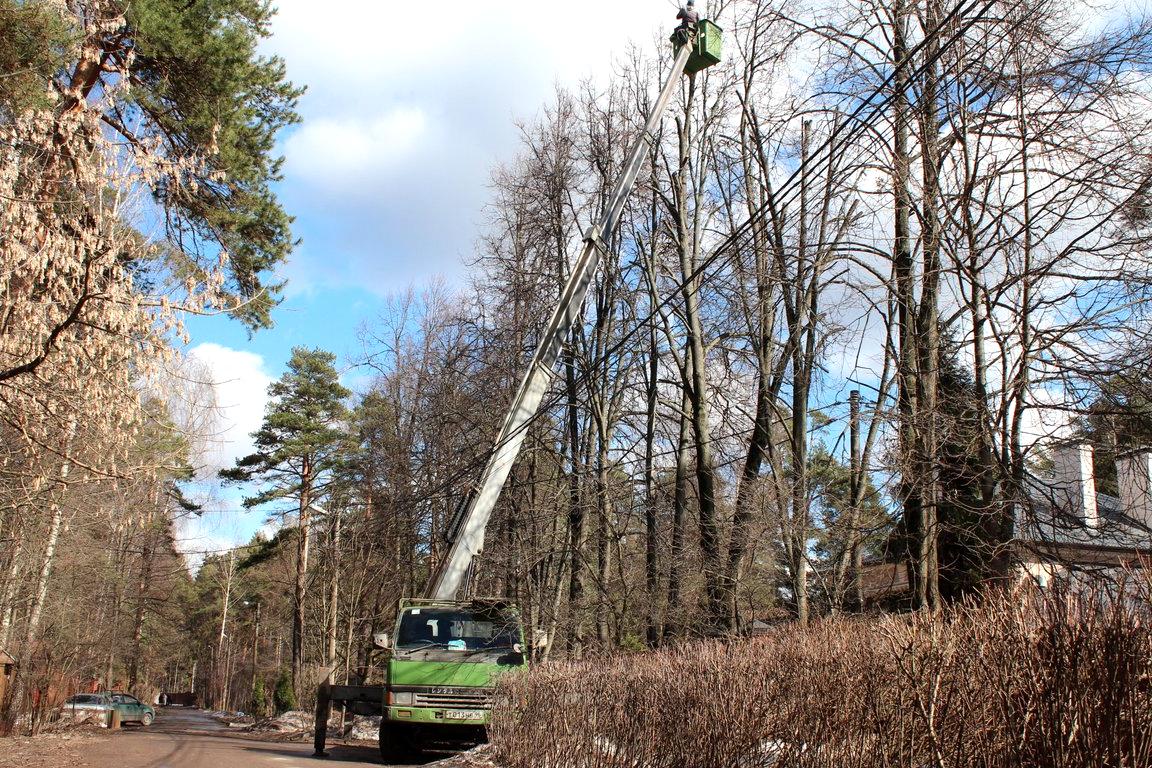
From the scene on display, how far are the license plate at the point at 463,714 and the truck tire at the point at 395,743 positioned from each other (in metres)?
0.94

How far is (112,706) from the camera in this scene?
2845cm

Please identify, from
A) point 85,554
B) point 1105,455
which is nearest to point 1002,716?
point 1105,455

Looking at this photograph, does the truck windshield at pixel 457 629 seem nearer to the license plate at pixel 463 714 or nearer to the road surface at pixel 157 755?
the license plate at pixel 463 714

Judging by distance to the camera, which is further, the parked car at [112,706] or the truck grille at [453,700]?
the parked car at [112,706]

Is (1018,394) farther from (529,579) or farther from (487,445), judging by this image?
(487,445)

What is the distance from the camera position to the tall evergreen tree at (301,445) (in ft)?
122

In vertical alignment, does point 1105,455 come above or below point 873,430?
below

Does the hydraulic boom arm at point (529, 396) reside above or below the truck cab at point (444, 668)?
above

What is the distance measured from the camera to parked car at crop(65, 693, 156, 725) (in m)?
26.7

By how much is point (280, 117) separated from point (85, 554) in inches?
799

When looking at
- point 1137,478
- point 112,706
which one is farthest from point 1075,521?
point 112,706

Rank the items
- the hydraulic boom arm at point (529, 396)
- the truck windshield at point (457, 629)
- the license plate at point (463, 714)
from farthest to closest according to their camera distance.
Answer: the hydraulic boom arm at point (529, 396)
the truck windshield at point (457, 629)
the license plate at point (463, 714)

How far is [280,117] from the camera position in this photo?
14.0 m

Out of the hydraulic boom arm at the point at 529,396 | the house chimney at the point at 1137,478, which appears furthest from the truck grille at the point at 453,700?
the house chimney at the point at 1137,478
